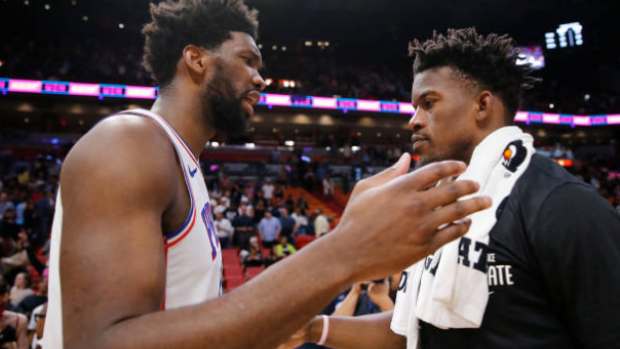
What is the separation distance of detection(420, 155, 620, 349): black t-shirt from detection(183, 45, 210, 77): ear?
1.21 metres

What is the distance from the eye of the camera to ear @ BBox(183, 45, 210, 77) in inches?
66.0

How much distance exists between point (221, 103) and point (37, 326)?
451cm

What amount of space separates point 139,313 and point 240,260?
9.15 metres

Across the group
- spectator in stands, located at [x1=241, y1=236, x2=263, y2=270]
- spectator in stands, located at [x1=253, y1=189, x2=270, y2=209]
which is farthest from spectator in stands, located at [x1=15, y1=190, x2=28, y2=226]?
spectator in stands, located at [x1=253, y1=189, x2=270, y2=209]

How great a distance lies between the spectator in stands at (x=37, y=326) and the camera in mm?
4649

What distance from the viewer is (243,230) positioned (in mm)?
10781

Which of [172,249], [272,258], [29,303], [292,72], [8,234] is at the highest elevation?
[292,72]

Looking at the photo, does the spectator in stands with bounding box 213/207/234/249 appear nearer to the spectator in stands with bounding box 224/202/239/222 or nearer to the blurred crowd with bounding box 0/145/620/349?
the blurred crowd with bounding box 0/145/620/349

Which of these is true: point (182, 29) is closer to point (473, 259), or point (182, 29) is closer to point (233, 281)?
point (473, 259)

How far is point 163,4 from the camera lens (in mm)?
1861

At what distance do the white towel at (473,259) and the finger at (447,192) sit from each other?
0.63 meters

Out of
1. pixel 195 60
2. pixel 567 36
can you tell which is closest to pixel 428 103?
pixel 195 60

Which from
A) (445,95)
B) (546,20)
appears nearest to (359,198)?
(445,95)

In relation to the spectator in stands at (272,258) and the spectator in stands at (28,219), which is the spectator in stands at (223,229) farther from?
the spectator in stands at (28,219)
